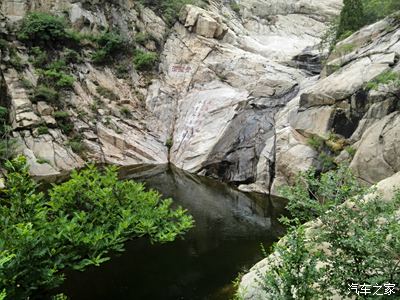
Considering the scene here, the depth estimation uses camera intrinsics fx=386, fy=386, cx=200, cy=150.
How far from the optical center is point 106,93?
30203 mm

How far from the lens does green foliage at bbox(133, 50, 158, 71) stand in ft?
106

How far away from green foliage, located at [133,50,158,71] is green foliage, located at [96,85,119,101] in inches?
140

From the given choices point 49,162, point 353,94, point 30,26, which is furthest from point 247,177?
point 30,26

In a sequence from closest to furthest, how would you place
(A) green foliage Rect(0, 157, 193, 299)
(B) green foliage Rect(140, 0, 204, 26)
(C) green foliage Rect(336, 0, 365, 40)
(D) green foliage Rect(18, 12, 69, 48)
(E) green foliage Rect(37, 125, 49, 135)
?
(A) green foliage Rect(0, 157, 193, 299)
(E) green foliage Rect(37, 125, 49, 135)
(C) green foliage Rect(336, 0, 365, 40)
(D) green foliage Rect(18, 12, 69, 48)
(B) green foliage Rect(140, 0, 204, 26)

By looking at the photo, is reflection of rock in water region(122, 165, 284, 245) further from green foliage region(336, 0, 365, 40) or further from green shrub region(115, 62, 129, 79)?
green foliage region(336, 0, 365, 40)

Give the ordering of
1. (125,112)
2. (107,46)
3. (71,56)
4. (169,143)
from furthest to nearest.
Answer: (107,46) → (71,56) → (125,112) → (169,143)

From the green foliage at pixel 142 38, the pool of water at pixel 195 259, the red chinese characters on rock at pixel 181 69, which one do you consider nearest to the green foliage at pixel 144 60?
the green foliage at pixel 142 38

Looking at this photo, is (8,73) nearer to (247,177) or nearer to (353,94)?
(247,177)

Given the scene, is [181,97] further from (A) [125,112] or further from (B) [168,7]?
(B) [168,7]

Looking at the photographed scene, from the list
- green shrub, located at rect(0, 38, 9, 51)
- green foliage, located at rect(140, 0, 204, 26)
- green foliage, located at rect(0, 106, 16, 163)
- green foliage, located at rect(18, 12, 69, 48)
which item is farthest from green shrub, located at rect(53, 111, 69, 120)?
green foliage, located at rect(140, 0, 204, 26)

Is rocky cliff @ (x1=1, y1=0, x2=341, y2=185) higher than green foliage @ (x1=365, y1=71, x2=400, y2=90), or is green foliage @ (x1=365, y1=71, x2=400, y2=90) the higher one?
green foliage @ (x1=365, y1=71, x2=400, y2=90)

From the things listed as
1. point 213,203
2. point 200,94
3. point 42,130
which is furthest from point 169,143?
point 213,203

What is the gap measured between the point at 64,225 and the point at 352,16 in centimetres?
2525

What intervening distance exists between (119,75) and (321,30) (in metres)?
21.6
